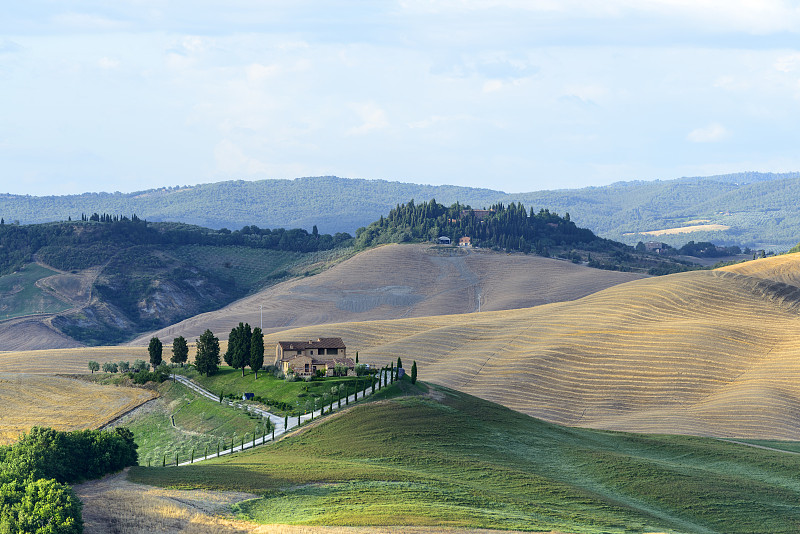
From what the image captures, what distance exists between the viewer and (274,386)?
82312 millimetres

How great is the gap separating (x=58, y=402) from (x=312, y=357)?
85.3 ft

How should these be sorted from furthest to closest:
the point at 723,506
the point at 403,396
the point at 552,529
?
the point at 403,396
the point at 723,506
the point at 552,529

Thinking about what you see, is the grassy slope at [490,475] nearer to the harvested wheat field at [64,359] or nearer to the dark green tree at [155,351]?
the dark green tree at [155,351]

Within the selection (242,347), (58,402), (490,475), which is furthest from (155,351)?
(490,475)

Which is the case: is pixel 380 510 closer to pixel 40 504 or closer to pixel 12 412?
pixel 40 504

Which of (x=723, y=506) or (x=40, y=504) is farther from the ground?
(x=40, y=504)

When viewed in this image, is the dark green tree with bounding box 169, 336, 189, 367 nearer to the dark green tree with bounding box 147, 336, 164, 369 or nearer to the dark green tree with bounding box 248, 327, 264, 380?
the dark green tree with bounding box 147, 336, 164, 369

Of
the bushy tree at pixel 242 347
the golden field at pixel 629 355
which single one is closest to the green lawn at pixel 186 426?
the bushy tree at pixel 242 347

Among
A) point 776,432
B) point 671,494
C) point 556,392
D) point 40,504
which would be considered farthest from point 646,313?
point 40,504

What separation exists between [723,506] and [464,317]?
91.1 metres

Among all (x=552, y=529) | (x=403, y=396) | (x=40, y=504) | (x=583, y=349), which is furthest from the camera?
(x=583, y=349)

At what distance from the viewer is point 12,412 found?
3492 inches

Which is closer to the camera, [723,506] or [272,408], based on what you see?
[723,506]

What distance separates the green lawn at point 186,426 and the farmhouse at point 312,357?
8.12 m
